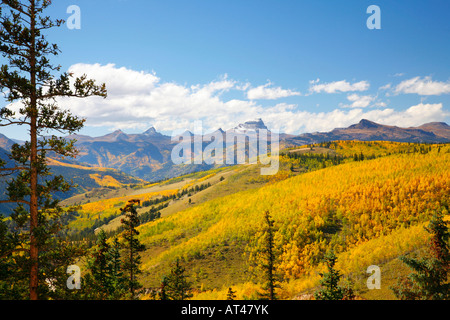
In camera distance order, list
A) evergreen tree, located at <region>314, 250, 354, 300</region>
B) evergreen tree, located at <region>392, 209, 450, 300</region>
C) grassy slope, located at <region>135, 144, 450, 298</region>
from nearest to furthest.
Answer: evergreen tree, located at <region>392, 209, 450, 300</region>, evergreen tree, located at <region>314, 250, 354, 300</region>, grassy slope, located at <region>135, 144, 450, 298</region>

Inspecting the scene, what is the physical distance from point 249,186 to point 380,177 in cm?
9426

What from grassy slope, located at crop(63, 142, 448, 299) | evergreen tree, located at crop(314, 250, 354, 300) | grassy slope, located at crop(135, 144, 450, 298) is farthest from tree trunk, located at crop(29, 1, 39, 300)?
grassy slope, located at crop(135, 144, 450, 298)

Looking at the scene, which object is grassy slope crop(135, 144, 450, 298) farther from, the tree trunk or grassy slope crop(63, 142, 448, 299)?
the tree trunk

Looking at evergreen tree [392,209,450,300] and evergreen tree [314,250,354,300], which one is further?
evergreen tree [314,250,354,300]

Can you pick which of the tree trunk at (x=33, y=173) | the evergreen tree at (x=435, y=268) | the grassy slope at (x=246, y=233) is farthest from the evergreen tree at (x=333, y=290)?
the tree trunk at (x=33, y=173)

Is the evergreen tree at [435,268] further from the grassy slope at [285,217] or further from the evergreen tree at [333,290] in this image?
the grassy slope at [285,217]

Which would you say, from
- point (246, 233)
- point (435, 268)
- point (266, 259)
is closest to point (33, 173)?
point (266, 259)

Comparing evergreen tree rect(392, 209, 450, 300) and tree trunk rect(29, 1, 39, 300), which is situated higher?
tree trunk rect(29, 1, 39, 300)

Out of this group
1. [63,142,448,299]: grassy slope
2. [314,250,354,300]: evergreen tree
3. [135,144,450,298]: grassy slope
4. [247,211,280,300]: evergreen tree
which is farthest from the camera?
[135,144,450,298]: grassy slope

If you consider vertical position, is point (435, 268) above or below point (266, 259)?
above

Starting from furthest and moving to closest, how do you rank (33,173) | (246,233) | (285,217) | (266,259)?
(246,233) → (285,217) → (266,259) → (33,173)

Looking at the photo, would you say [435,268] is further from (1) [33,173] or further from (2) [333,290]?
(1) [33,173]

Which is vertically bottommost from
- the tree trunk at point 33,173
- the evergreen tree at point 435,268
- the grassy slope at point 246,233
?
the grassy slope at point 246,233

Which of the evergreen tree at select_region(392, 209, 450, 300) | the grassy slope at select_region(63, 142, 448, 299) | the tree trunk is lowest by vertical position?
the grassy slope at select_region(63, 142, 448, 299)
